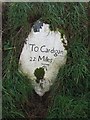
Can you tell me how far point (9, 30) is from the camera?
2.73m

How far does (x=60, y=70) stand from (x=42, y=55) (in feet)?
0.61

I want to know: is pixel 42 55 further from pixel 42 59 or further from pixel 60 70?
pixel 60 70

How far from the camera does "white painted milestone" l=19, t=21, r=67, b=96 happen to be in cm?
268

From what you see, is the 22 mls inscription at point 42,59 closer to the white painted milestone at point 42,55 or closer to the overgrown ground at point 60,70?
the white painted milestone at point 42,55

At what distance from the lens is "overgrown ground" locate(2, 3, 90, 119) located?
2.67 metres

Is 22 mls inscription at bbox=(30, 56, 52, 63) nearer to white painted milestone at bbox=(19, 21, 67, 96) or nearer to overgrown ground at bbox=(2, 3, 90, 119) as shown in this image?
white painted milestone at bbox=(19, 21, 67, 96)

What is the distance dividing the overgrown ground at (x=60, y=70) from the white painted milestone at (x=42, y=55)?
0.04 meters

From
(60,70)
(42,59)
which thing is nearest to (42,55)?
(42,59)

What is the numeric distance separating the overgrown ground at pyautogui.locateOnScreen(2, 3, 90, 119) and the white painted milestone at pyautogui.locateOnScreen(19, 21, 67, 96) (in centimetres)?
4

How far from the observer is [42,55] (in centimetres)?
269

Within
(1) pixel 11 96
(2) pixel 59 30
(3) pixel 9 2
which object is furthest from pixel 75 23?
(1) pixel 11 96

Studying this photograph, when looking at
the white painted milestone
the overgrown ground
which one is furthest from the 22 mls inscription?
the overgrown ground

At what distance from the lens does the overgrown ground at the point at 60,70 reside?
2670 mm

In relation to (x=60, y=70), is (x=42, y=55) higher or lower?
higher
